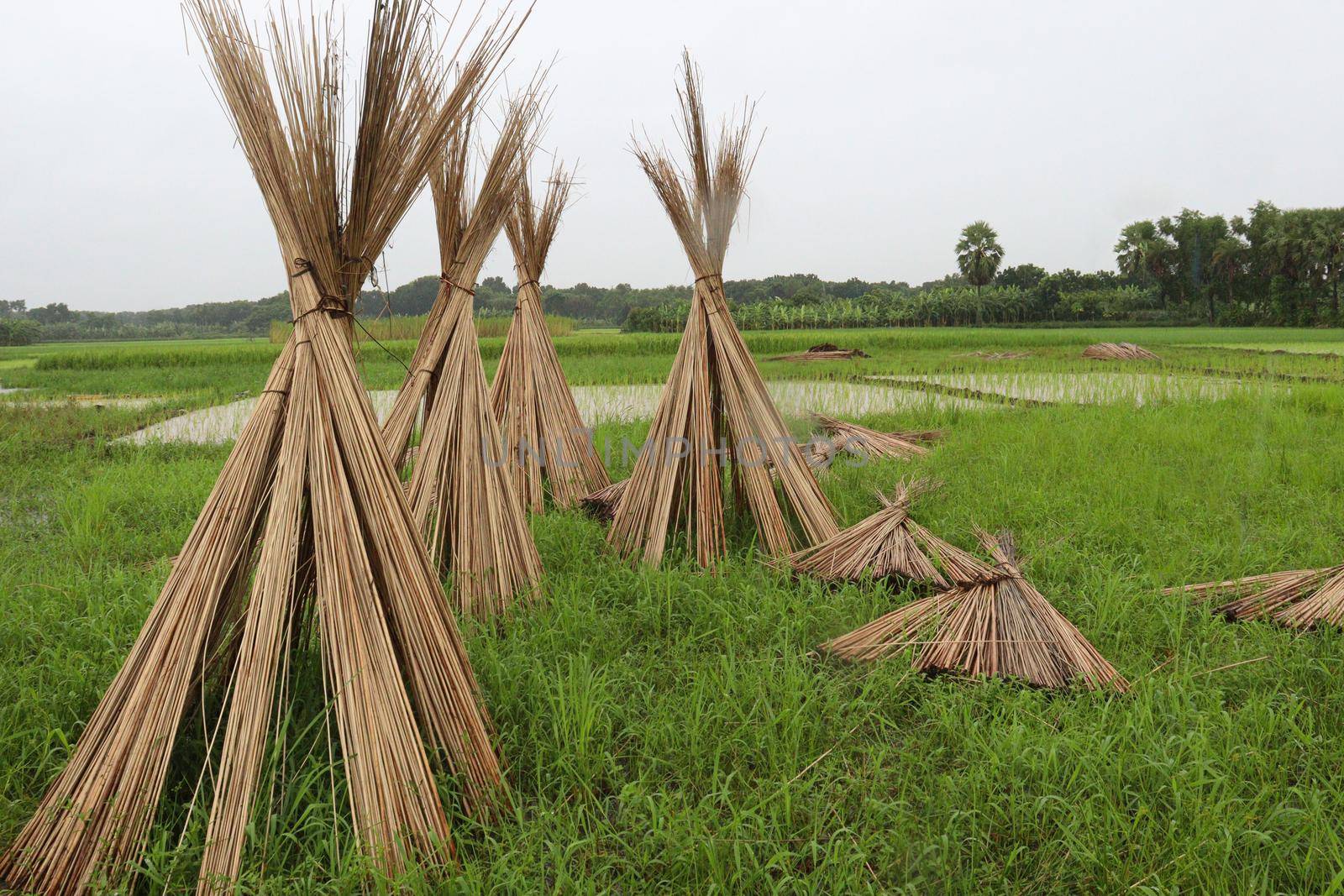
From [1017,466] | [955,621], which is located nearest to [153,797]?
[955,621]

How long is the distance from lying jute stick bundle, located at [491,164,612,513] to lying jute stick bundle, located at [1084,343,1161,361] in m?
10.7

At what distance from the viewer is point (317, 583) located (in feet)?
5.42

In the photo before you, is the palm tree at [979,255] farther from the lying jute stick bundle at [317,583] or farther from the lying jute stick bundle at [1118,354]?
the lying jute stick bundle at [317,583]

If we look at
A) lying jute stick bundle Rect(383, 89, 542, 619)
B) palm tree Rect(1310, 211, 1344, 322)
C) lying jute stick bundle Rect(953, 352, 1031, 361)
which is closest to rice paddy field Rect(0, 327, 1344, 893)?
lying jute stick bundle Rect(383, 89, 542, 619)

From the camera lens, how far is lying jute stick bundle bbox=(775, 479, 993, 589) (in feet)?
9.50

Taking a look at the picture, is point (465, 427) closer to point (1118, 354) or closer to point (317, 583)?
point (317, 583)

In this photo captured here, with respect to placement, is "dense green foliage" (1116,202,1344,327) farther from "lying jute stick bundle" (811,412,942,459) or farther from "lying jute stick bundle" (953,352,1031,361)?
"lying jute stick bundle" (811,412,942,459)

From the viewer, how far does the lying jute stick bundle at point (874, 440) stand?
5.38 m

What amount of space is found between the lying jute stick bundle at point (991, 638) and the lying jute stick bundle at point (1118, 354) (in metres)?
11.2

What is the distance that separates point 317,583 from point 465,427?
1206 mm

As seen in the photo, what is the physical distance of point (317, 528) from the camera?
1619mm

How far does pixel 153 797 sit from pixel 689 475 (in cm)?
215

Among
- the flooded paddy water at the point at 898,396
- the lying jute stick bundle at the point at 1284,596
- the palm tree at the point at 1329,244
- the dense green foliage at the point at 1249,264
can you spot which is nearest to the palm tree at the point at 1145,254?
the dense green foliage at the point at 1249,264

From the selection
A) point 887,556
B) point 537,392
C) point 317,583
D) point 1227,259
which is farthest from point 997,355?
point 317,583
